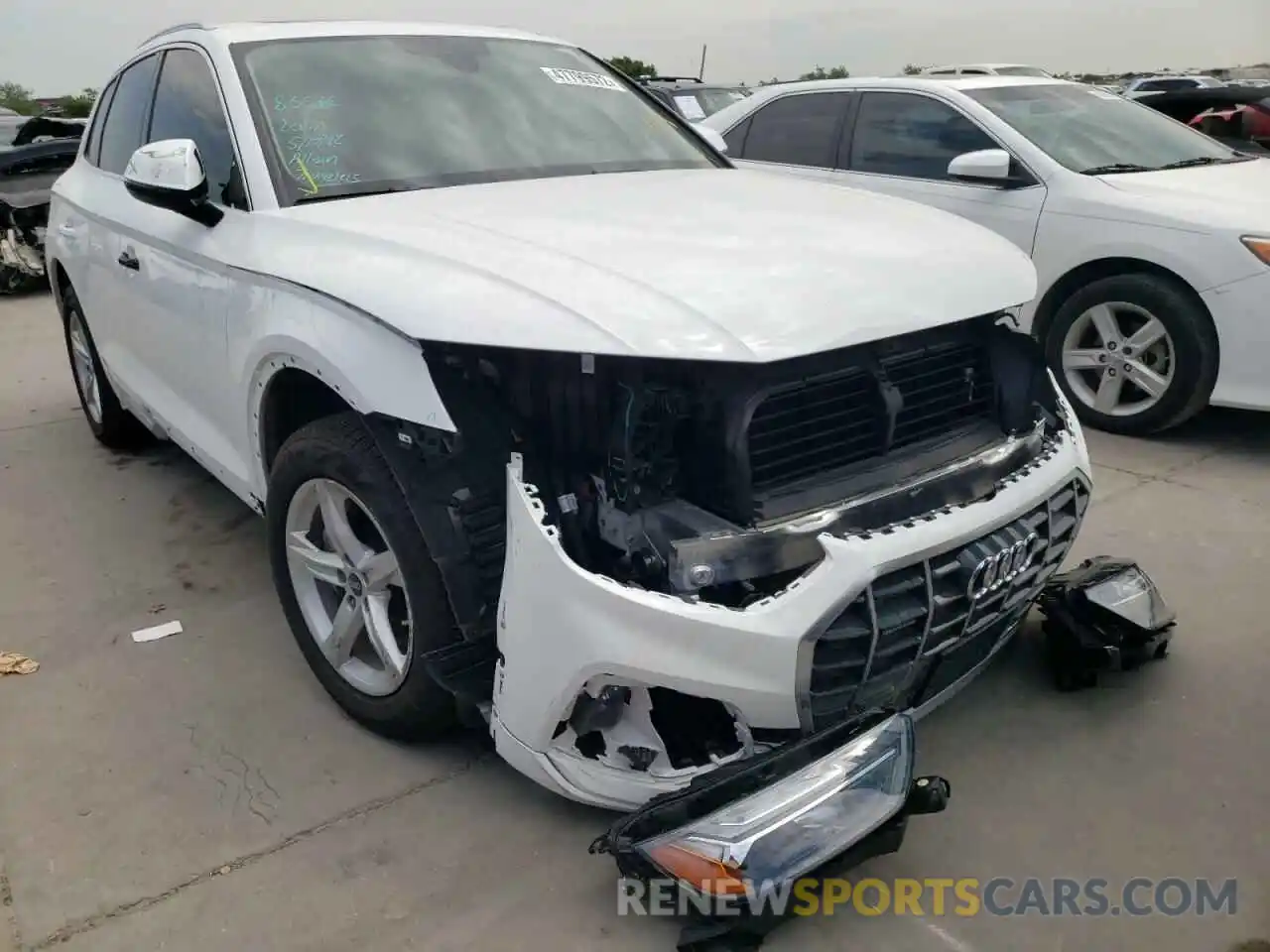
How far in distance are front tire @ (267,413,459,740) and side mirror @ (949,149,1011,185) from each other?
376cm

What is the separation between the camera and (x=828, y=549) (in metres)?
1.98

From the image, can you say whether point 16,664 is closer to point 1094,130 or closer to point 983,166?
point 983,166

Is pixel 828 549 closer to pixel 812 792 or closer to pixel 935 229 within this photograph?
pixel 812 792

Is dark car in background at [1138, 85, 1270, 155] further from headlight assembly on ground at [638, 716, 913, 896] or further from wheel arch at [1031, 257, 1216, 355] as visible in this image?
headlight assembly on ground at [638, 716, 913, 896]

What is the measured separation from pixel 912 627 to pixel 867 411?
508 mm

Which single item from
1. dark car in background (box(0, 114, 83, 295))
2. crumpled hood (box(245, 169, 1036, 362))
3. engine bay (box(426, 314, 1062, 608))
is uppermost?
crumpled hood (box(245, 169, 1036, 362))

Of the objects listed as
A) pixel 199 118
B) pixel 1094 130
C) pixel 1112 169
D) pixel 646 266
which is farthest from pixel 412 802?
pixel 1094 130

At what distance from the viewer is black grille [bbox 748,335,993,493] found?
7.02 ft

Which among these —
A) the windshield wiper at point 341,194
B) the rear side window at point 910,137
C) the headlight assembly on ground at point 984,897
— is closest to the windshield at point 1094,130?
the rear side window at point 910,137

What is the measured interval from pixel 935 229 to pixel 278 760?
2165mm

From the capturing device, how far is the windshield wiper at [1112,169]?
5.11 meters

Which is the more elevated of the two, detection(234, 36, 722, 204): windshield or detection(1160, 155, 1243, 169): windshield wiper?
detection(234, 36, 722, 204): windshield

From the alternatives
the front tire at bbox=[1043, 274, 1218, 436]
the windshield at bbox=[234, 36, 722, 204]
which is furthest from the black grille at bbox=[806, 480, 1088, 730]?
the front tire at bbox=[1043, 274, 1218, 436]

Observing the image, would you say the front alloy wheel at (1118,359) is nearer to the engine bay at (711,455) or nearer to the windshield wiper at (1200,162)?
the windshield wiper at (1200,162)
